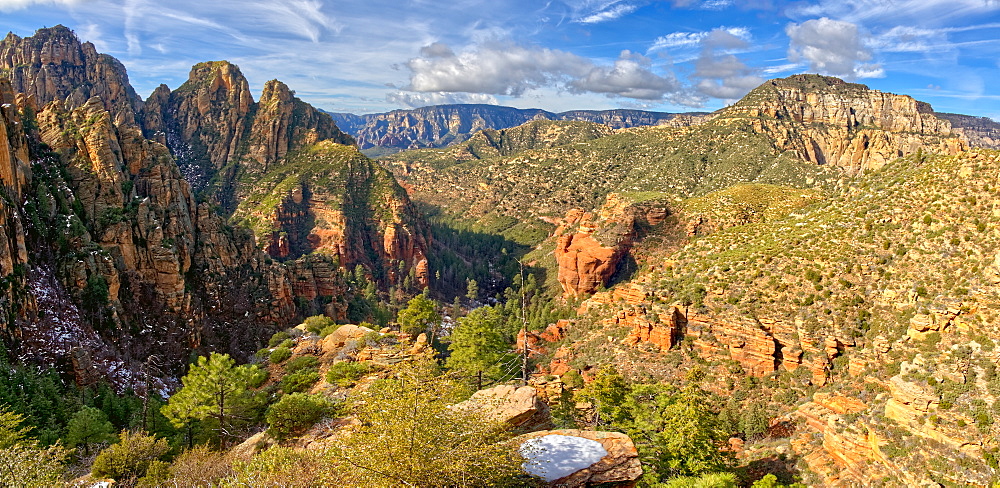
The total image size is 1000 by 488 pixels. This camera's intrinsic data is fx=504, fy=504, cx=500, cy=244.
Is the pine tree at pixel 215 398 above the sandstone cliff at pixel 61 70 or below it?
below

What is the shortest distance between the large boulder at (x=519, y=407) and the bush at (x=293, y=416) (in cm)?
1057

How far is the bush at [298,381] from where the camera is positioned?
118 feet

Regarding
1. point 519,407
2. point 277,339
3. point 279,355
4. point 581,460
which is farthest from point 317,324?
point 581,460

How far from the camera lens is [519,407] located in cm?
2003

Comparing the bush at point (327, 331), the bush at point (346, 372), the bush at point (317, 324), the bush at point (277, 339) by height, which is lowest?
the bush at point (277, 339)

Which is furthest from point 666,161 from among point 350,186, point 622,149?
point 350,186

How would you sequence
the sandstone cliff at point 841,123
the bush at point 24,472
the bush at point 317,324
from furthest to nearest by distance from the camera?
the sandstone cliff at point 841,123 → the bush at point 317,324 → the bush at point 24,472

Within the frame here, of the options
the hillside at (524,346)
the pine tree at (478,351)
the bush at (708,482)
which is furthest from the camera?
the pine tree at (478,351)

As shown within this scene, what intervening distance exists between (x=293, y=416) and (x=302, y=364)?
1626 cm

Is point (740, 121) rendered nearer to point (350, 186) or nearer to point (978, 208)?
point (350, 186)

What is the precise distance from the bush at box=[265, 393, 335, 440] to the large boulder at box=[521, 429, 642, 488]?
14.3 meters

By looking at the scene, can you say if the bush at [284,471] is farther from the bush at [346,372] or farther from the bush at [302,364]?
the bush at [302,364]

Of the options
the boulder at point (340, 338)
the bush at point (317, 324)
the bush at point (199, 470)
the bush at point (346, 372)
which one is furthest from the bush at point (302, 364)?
the bush at point (199, 470)

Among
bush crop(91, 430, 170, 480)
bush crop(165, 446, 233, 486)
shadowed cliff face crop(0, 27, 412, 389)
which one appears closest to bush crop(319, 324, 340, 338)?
shadowed cliff face crop(0, 27, 412, 389)
